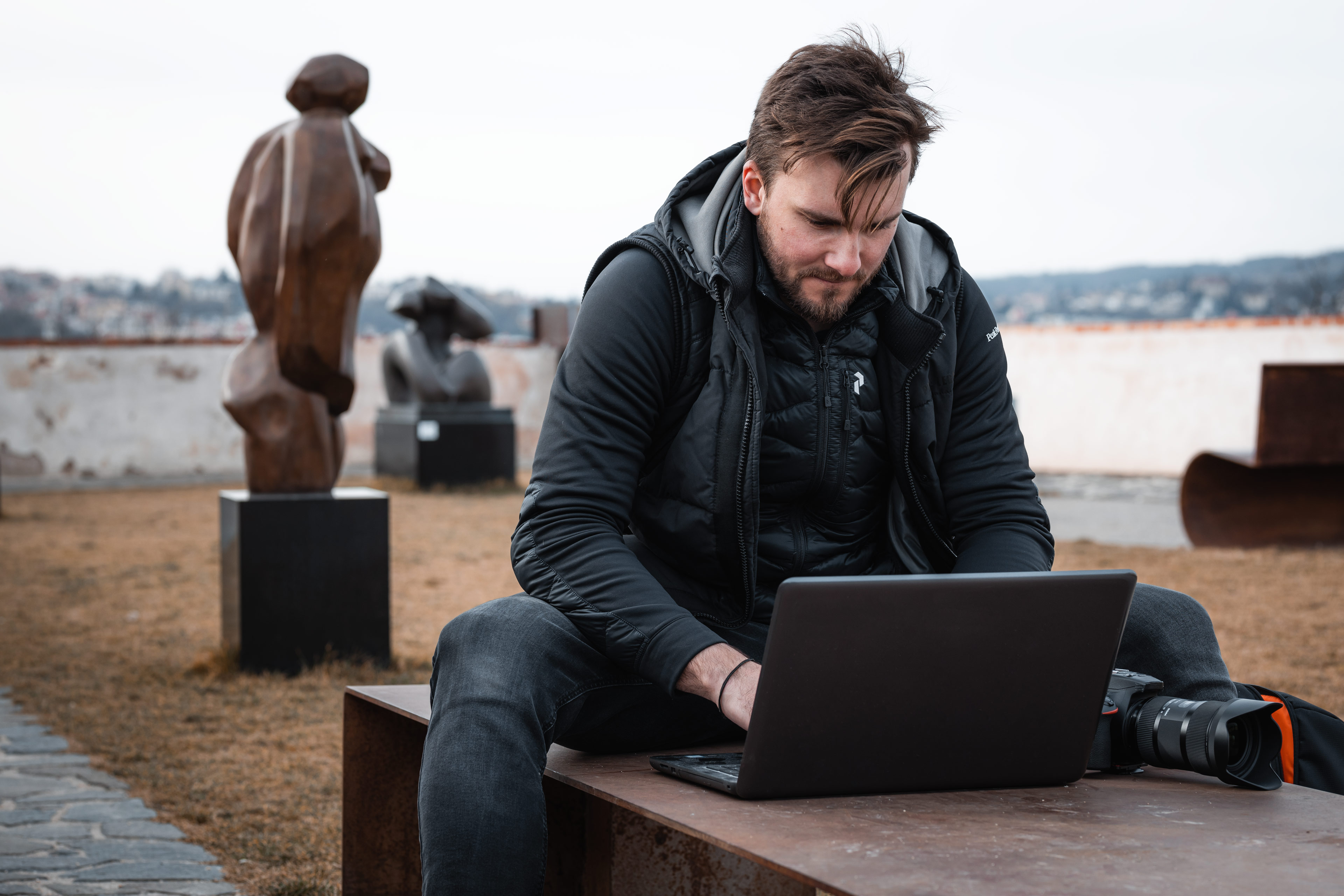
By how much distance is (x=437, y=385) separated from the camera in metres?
12.7

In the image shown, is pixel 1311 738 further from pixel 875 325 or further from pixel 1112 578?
pixel 875 325

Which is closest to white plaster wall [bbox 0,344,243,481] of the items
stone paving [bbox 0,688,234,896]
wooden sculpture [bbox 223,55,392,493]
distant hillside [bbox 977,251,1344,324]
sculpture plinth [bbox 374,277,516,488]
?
sculpture plinth [bbox 374,277,516,488]

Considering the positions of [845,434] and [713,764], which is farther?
[845,434]

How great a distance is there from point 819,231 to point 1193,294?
67.9ft

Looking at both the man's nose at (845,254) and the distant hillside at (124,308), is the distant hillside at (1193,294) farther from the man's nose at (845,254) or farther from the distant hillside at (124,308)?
the man's nose at (845,254)

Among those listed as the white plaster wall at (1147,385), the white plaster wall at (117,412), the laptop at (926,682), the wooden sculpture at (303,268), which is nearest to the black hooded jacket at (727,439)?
the laptop at (926,682)

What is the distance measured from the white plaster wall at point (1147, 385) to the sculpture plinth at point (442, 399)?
17.5ft

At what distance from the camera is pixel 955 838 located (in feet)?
4.25

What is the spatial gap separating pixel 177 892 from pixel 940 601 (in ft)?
6.08

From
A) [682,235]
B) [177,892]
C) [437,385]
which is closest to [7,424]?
[437,385]

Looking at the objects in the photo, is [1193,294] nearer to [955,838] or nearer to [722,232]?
[722,232]

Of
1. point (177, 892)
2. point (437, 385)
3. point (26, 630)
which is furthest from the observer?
point (437, 385)

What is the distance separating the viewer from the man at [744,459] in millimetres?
1626

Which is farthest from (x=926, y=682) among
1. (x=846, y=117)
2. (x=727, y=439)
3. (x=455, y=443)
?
(x=455, y=443)
